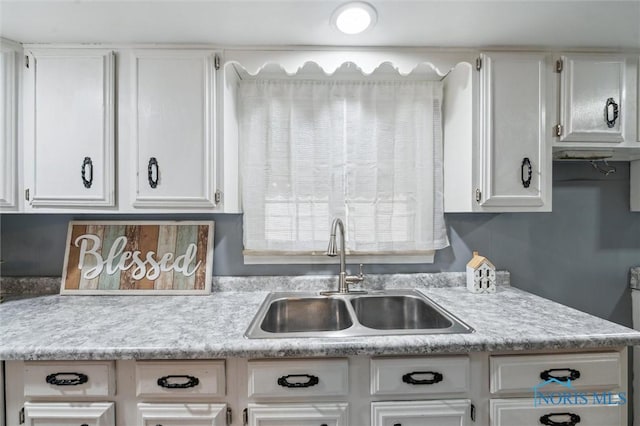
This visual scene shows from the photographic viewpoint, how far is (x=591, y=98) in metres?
1.44

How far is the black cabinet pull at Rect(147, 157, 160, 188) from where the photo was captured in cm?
140

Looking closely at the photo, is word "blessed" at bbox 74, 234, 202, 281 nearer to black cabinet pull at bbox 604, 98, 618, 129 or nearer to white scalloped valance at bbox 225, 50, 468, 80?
white scalloped valance at bbox 225, 50, 468, 80

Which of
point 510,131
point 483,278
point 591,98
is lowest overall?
point 483,278

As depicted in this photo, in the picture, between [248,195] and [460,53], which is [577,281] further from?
[248,195]

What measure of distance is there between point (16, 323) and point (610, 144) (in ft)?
8.82

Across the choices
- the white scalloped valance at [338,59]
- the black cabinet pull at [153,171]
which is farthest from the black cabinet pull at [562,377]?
the black cabinet pull at [153,171]

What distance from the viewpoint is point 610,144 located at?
1452 mm

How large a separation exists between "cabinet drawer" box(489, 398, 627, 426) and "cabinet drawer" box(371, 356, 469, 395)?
0.52ft

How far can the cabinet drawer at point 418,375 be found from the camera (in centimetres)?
105

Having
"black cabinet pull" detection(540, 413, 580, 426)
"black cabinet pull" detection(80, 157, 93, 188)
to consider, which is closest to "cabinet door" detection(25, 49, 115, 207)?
"black cabinet pull" detection(80, 157, 93, 188)

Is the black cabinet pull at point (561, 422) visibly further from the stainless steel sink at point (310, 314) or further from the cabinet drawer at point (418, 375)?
the stainless steel sink at point (310, 314)

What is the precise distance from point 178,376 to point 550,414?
1.28 m

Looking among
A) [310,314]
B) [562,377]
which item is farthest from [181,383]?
[562,377]

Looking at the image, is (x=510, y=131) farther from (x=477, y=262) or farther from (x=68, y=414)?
(x=68, y=414)
